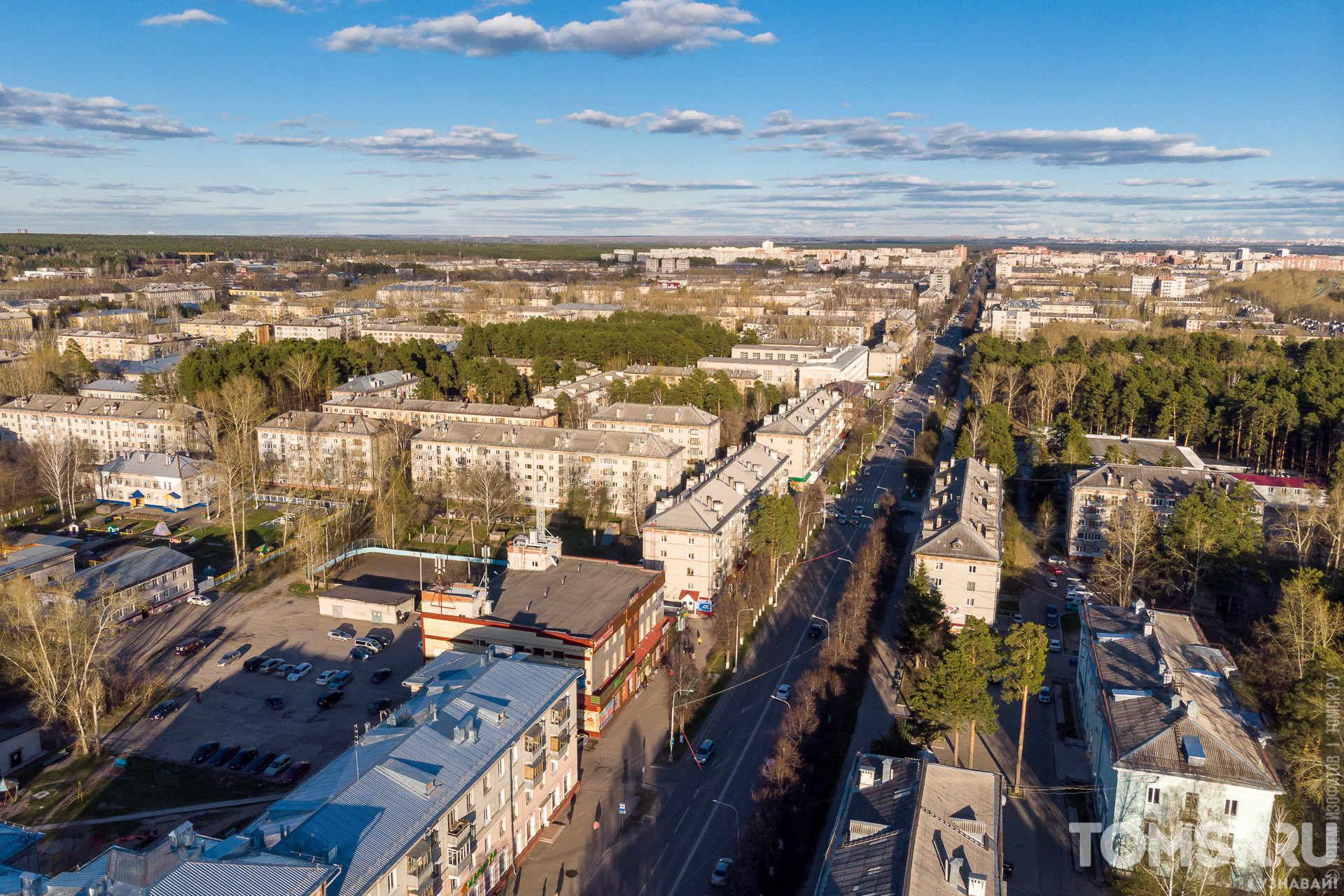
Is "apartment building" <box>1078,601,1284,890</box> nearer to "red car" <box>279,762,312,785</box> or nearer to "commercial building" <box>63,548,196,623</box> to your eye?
"red car" <box>279,762,312,785</box>

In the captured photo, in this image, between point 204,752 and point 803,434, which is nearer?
point 204,752

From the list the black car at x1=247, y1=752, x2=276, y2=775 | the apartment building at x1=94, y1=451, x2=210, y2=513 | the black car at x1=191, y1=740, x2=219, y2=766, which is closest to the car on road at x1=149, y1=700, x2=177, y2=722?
the black car at x1=191, y1=740, x2=219, y2=766

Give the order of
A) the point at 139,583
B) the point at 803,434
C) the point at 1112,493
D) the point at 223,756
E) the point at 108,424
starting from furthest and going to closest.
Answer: the point at 108,424, the point at 803,434, the point at 1112,493, the point at 139,583, the point at 223,756

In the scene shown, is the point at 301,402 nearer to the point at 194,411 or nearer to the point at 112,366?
the point at 194,411

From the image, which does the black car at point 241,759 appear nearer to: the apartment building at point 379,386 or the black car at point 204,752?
the black car at point 204,752

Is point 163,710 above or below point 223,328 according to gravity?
below

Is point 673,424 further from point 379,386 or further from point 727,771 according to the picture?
point 727,771

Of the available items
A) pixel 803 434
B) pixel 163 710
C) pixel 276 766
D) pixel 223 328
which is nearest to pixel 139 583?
pixel 163 710
